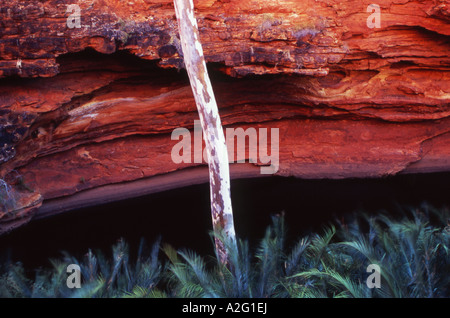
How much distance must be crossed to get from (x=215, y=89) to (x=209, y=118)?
4.65 feet

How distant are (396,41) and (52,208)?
494 centimetres

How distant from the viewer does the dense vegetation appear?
3746mm

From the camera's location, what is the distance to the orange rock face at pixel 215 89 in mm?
4926

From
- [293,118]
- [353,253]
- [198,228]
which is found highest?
[293,118]

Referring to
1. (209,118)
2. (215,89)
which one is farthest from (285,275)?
(215,89)

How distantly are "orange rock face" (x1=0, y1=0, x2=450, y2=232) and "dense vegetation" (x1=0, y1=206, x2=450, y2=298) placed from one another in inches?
55.5

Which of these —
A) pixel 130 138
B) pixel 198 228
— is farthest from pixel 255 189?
pixel 130 138

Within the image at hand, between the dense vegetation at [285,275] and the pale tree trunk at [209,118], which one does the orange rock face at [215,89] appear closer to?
the pale tree trunk at [209,118]

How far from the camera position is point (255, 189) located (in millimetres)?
6758

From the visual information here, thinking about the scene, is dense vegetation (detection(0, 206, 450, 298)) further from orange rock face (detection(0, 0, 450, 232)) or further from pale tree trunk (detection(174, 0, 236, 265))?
orange rock face (detection(0, 0, 450, 232))

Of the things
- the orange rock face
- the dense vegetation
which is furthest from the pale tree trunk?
the orange rock face

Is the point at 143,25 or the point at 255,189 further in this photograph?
the point at 255,189

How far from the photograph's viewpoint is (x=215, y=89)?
5922 millimetres
